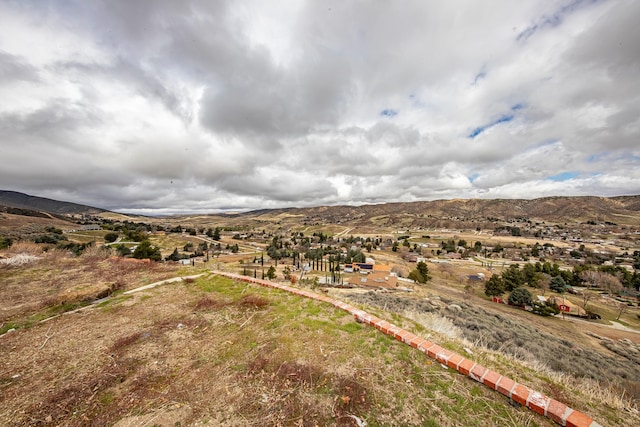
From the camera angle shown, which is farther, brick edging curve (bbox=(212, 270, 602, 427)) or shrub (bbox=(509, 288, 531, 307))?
shrub (bbox=(509, 288, 531, 307))

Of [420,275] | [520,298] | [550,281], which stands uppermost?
[420,275]

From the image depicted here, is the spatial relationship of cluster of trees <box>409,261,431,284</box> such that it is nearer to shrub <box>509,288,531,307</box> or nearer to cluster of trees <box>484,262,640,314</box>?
cluster of trees <box>484,262,640,314</box>

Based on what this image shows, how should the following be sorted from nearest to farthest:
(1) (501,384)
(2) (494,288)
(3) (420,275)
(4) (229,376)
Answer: (1) (501,384) < (4) (229,376) < (2) (494,288) < (3) (420,275)

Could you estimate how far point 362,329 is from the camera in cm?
607

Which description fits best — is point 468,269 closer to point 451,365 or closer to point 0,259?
point 451,365

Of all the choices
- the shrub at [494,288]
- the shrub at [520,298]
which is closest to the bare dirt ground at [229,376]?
the shrub at [520,298]

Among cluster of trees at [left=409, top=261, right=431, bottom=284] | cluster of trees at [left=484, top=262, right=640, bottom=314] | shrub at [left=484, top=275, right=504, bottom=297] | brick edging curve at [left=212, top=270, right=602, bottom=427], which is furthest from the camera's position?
cluster of trees at [left=409, top=261, right=431, bottom=284]

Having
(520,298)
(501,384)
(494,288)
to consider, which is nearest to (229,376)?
(501,384)

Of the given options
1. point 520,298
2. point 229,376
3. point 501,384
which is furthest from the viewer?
point 520,298

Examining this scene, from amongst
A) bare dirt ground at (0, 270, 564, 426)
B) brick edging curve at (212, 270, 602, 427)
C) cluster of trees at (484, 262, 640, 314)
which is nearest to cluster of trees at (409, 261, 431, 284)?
cluster of trees at (484, 262, 640, 314)

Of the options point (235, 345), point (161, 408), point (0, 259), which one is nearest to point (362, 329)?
point (235, 345)

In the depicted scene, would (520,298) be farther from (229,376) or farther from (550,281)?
(229,376)

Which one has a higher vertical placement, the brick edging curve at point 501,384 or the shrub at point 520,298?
the brick edging curve at point 501,384

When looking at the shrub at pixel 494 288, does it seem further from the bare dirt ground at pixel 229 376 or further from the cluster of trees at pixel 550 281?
the bare dirt ground at pixel 229 376
